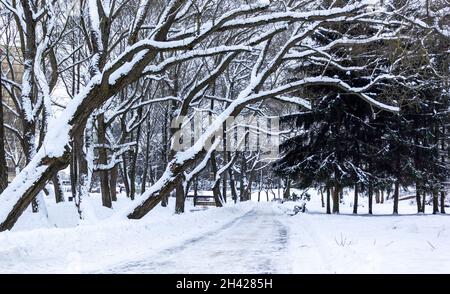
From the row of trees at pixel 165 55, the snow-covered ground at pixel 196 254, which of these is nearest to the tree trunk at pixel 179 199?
the row of trees at pixel 165 55

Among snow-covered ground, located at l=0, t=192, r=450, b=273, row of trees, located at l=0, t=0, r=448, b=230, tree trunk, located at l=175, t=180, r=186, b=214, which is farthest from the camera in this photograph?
tree trunk, located at l=175, t=180, r=186, b=214

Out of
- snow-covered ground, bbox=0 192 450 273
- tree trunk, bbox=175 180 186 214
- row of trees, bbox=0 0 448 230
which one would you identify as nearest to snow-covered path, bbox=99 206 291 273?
snow-covered ground, bbox=0 192 450 273

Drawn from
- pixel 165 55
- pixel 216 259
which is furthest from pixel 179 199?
pixel 216 259

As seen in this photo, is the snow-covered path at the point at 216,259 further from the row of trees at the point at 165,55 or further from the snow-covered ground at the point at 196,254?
the row of trees at the point at 165,55

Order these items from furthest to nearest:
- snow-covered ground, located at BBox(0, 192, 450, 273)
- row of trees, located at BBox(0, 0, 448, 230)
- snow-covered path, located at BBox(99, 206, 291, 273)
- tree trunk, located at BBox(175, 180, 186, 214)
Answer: tree trunk, located at BBox(175, 180, 186, 214) → row of trees, located at BBox(0, 0, 448, 230) → snow-covered path, located at BBox(99, 206, 291, 273) → snow-covered ground, located at BBox(0, 192, 450, 273)

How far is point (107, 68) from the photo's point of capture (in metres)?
11.1

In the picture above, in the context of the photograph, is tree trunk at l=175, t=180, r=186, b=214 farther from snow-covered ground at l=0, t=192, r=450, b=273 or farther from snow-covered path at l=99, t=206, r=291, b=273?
snow-covered path at l=99, t=206, r=291, b=273

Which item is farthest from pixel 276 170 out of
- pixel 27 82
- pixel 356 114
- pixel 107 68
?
pixel 107 68

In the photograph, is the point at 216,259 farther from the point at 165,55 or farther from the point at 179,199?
the point at 165,55

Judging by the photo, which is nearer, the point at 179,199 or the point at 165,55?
the point at 165,55

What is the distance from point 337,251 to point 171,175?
731 centimetres

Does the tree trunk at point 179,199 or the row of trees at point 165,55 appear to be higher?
the row of trees at point 165,55

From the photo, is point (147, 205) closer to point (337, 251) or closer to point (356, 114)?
point (337, 251)

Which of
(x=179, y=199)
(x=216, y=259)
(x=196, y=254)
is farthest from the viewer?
(x=179, y=199)
